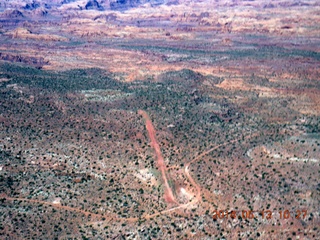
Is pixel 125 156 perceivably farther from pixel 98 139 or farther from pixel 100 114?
pixel 100 114

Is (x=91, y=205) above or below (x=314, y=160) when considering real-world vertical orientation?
below

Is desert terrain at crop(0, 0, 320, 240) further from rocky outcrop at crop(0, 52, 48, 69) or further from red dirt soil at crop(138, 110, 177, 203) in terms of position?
rocky outcrop at crop(0, 52, 48, 69)

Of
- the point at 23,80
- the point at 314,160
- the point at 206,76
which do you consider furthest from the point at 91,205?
the point at 206,76
